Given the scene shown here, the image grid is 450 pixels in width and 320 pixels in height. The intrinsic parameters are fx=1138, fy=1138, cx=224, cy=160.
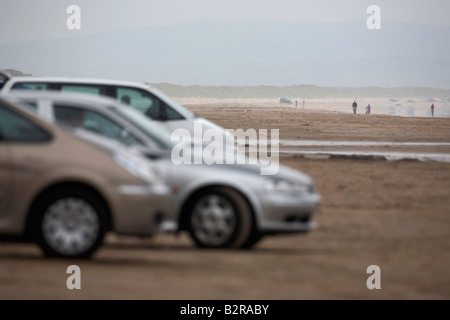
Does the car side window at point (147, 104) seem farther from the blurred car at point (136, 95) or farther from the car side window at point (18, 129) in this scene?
the car side window at point (18, 129)

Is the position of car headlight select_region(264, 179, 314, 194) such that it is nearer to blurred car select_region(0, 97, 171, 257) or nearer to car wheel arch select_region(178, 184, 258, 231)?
car wheel arch select_region(178, 184, 258, 231)

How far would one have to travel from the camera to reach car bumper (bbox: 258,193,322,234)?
1196cm

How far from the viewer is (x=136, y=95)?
2008cm

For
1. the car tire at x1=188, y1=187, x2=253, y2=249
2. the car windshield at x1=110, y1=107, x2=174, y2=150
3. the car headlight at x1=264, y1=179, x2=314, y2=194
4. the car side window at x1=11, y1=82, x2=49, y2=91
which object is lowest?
the car tire at x1=188, y1=187, x2=253, y2=249

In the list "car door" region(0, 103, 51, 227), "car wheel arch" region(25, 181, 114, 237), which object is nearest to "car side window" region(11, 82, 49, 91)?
"car door" region(0, 103, 51, 227)

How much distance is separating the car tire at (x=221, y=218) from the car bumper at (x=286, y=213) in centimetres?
17

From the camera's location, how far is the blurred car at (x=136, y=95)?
19875 mm

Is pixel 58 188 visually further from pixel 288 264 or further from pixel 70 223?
pixel 288 264

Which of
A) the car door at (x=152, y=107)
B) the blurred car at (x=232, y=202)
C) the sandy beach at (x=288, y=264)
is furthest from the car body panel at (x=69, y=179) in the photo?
the car door at (x=152, y=107)

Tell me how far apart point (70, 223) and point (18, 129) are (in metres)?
1.17

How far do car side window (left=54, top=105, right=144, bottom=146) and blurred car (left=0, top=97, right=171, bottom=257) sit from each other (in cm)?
149

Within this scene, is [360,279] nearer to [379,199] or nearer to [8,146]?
[8,146]

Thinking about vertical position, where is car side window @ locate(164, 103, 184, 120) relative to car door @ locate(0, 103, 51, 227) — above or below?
above
